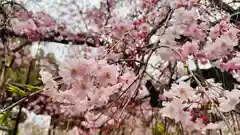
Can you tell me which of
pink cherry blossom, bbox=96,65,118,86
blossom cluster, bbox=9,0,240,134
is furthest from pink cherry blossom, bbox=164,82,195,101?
pink cherry blossom, bbox=96,65,118,86

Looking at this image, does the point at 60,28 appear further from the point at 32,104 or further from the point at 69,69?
the point at 69,69

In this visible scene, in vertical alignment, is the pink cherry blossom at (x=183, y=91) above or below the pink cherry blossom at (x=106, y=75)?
below

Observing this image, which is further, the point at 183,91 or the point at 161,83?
the point at 161,83

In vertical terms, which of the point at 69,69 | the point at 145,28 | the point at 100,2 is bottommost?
the point at 69,69

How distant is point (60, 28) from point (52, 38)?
32 centimetres

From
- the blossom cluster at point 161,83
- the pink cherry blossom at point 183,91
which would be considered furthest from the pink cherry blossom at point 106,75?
the pink cherry blossom at point 183,91

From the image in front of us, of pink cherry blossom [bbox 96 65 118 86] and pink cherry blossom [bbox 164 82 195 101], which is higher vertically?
pink cherry blossom [bbox 96 65 118 86]

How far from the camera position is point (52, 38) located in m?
3.64

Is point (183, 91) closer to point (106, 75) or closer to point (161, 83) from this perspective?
point (106, 75)

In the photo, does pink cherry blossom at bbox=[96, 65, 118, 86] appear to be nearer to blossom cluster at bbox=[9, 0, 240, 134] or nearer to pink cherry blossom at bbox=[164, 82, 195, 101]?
blossom cluster at bbox=[9, 0, 240, 134]

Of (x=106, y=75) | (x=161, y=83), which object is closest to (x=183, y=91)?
(x=106, y=75)

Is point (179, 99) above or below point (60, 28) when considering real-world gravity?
below

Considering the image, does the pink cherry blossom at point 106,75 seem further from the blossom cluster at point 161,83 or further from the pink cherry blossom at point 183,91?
the pink cherry blossom at point 183,91

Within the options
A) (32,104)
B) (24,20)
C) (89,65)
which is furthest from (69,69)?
(32,104)
